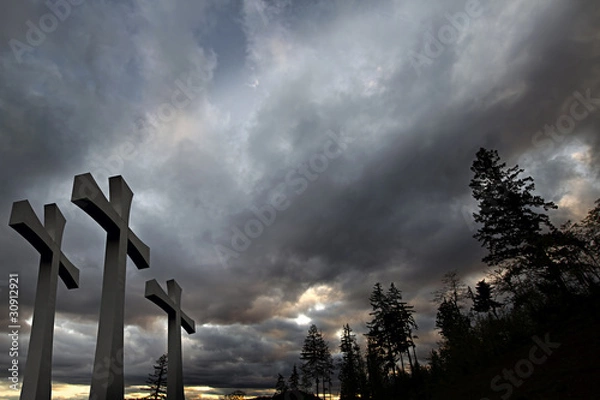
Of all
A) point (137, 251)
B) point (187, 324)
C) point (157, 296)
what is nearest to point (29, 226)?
point (137, 251)

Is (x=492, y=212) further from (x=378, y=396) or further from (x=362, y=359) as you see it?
(x=362, y=359)

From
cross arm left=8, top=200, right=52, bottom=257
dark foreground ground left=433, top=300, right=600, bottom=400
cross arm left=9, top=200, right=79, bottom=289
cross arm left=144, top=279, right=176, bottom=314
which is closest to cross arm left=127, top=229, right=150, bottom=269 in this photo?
cross arm left=144, top=279, right=176, bottom=314

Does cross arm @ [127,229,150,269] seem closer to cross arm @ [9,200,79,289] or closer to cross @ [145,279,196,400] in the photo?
cross @ [145,279,196,400]

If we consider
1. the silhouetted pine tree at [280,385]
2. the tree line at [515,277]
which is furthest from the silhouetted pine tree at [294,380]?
the tree line at [515,277]

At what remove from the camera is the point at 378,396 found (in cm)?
3672

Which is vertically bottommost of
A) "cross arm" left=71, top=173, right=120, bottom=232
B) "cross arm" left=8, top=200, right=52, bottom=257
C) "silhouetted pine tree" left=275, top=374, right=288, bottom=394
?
"silhouetted pine tree" left=275, top=374, right=288, bottom=394

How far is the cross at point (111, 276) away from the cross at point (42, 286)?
143 centimetres

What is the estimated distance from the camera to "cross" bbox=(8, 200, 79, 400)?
834 cm

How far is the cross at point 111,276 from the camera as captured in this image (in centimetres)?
803

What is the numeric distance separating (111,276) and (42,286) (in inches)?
87.4

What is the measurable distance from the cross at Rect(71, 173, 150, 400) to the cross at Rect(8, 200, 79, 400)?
4.69 feet

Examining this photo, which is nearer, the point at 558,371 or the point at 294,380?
the point at 558,371

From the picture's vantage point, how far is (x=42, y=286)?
9.61 meters

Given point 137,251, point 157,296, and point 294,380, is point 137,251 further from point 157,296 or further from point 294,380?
point 294,380
